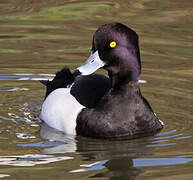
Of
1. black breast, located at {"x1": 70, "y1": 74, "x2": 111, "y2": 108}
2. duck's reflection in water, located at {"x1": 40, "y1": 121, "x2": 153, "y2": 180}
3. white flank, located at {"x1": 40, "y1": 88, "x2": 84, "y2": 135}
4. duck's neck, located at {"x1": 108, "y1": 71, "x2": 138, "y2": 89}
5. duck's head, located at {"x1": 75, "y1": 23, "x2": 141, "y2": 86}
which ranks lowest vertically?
duck's reflection in water, located at {"x1": 40, "y1": 121, "x2": 153, "y2": 180}

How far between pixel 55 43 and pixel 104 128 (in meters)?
5.09

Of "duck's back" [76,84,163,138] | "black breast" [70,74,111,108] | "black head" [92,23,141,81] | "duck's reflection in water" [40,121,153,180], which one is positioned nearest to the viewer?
"duck's reflection in water" [40,121,153,180]

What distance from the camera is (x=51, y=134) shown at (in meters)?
8.11

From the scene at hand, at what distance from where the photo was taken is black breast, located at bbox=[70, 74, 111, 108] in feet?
26.7

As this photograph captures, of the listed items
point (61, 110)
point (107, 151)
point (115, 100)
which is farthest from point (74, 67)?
point (107, 151)

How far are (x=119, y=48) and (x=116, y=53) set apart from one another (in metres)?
0.07

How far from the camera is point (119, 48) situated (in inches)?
302

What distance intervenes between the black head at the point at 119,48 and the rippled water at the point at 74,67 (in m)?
0.83

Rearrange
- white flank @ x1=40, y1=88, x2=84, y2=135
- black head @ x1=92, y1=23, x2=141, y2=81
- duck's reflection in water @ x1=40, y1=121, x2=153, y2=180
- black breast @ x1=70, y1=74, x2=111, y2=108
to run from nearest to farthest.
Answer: duck's reflection in water @ x1=40, y1=121, x2=153, y2=180
black head @ x1=92, y1=23, x2=141, y2=81
white flank @ x1=40, y1=88, x2=84, y2=135
black breast @ x1=70, y1=74, x2=111, y2=108

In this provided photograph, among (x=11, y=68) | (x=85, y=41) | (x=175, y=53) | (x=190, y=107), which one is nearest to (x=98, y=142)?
(x=190, y=107)

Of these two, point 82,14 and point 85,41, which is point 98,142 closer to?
point 85,41

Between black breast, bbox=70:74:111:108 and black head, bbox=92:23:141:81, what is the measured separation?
1.67 ft

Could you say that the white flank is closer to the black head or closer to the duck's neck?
the duck's neck

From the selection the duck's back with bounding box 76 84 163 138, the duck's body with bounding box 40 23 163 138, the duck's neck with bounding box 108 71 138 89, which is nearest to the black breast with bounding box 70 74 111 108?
the duck's body with bounding box 40 23 163 138
